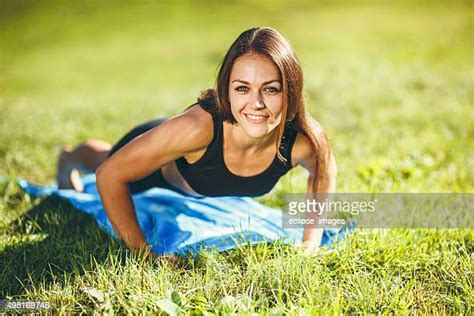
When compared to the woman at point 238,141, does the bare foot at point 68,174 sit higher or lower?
lower

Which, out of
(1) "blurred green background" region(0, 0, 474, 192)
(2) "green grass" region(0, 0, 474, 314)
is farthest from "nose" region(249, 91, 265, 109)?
(1) "blurred green background" region(0, 0, 474, 192)

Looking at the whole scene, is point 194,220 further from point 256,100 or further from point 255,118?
point 256,100

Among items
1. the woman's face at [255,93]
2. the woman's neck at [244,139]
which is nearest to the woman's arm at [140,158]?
the woman's neck at [244,139]

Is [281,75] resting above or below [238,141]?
above

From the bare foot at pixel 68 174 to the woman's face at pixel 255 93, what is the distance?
2031 millimetres

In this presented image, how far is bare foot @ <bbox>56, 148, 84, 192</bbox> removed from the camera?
15.2 ft

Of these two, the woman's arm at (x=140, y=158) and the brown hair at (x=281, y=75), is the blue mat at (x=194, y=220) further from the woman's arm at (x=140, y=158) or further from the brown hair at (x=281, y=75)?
the brown hair at (x=281, y=75)

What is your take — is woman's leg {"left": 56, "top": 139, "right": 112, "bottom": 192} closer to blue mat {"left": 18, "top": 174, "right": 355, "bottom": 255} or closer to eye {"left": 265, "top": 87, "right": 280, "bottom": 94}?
blue mat {"left": 18, "top": 174, "right": 355, "bottom": 255}

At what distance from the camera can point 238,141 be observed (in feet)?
11.1

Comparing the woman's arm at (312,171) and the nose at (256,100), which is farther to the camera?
the woman's arm at (312,171)

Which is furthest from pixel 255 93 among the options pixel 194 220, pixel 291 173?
pixel 291 173

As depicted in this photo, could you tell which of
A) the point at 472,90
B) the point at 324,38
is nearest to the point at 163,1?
the point at 324,38

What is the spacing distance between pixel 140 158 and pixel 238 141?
0.59 meters

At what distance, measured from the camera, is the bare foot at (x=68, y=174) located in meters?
4.63
